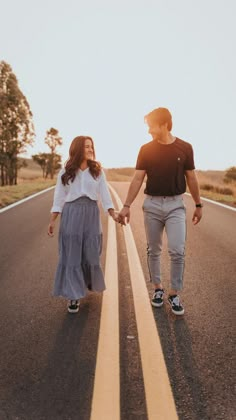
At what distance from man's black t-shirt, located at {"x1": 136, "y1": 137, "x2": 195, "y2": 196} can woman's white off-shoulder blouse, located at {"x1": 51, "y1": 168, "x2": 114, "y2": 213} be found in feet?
1.67

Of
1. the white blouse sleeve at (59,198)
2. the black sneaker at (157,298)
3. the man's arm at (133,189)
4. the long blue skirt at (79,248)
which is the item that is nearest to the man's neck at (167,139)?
the man's arm at (133,189)

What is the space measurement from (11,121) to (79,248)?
120ft

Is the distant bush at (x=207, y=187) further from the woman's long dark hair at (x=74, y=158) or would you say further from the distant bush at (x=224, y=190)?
the woman's long dark hair at (x=74, y=158)

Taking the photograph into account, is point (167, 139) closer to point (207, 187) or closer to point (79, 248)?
point (79, 248)

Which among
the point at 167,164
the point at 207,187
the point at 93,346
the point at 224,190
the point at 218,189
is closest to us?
the point at 93,346

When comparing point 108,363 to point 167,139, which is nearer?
point 108,363

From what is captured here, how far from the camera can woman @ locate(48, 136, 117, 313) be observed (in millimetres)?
4699

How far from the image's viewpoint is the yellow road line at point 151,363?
279 centimetres

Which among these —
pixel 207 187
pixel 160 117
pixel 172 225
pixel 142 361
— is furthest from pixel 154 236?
pixel 207 187

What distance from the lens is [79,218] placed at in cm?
481

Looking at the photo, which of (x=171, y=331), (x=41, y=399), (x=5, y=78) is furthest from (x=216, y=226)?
(x=5, y=78)

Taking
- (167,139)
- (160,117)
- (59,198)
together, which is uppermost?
(160,117)

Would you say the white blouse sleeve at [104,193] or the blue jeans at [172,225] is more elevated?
the white blouse sleeve at [104,193]

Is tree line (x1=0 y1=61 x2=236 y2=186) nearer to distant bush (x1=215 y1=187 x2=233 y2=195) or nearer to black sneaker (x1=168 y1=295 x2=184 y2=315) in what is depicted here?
distant bush (x1=215 y1=187 x2=233 y2=195)
